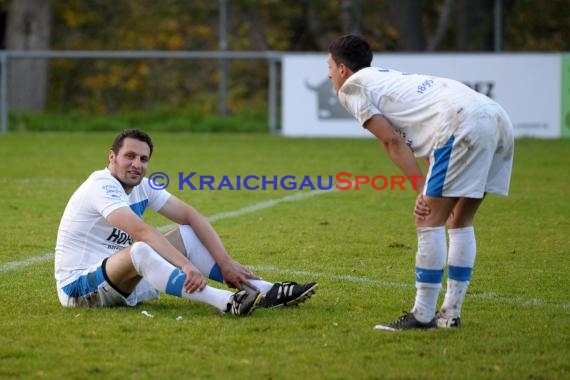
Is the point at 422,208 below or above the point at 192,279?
above

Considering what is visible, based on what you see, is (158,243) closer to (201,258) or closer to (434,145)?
(201,258)

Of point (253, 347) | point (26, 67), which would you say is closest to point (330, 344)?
point (253, 347)

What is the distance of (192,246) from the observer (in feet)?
22.1

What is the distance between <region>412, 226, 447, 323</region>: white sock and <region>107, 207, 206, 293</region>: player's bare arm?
3.89 feet

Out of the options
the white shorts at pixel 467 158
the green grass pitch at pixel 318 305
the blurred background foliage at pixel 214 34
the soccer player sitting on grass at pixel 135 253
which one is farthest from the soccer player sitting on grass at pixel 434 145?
the blurred background foliage at pixel 214 34

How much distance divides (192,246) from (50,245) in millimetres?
3098

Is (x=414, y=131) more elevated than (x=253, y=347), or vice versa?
(x=414, y=131)

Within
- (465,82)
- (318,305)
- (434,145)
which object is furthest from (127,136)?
(465,82)

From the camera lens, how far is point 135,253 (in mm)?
6168

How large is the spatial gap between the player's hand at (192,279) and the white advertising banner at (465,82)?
15.2 meters

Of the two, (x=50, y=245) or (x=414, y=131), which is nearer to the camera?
(x=414, y=131)

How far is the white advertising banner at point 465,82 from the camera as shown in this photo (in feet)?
69.7

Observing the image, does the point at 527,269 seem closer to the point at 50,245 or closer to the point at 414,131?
the point at 414,131

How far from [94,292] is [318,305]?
1318 mm
